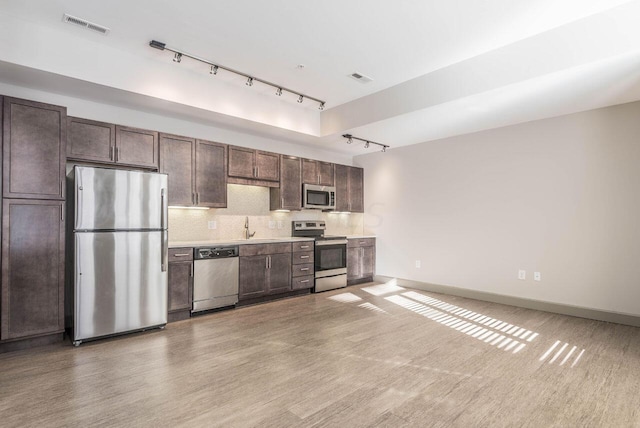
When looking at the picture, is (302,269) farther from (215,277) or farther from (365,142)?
(365,142)

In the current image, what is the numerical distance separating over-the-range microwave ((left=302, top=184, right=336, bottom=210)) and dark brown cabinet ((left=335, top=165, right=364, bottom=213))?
21cm

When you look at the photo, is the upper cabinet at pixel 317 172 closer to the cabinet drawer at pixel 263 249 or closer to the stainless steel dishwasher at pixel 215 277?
the cabinet drawer at pixel 263 249

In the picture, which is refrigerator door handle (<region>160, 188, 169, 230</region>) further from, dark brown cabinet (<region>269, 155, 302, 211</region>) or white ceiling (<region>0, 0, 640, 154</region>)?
dark brown cabinet (<region>269, 155, 302, 211</region>)

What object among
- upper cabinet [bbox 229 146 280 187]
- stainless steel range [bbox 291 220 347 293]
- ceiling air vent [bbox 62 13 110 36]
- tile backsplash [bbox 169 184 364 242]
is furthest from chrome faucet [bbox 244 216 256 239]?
ceiling air vent [bbox 62 13 110 36]

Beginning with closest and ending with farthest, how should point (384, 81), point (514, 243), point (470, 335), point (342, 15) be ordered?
point (342, 15) < point (470, 335) < point (384, 81) < point (514, 243)

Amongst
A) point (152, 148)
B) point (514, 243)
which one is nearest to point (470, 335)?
point (514, 243)

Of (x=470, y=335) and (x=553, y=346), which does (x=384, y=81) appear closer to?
(x=470, y=335)

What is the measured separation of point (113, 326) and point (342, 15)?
12.0 ft

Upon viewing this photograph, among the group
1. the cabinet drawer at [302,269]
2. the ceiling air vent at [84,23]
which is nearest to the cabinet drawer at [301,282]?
the cabinet drawer at [302,269]

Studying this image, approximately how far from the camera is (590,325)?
3873 millimetres

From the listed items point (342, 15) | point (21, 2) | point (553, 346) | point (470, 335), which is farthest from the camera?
point (470, 335)

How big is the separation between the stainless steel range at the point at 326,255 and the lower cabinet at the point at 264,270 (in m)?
0.64

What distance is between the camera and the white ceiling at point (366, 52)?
2.88 metres

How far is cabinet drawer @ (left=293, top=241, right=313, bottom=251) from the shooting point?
17.5 ft
